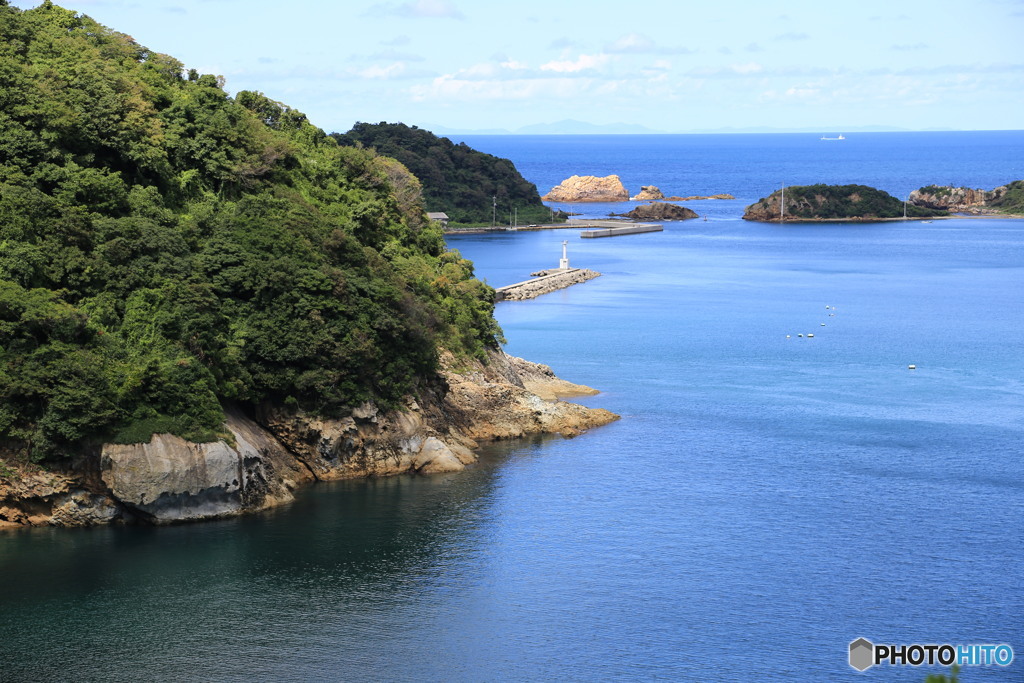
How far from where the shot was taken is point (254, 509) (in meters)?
45.6

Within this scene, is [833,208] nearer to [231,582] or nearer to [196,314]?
[196,314]

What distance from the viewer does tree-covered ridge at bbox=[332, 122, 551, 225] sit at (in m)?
182

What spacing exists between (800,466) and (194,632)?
94.2 ft

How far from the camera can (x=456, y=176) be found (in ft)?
618

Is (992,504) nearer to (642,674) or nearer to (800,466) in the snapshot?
(800,466)

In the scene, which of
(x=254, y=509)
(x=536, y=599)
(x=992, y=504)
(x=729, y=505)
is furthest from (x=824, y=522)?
(x=254, y=509)

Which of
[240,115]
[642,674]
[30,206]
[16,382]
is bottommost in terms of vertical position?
[642,674]

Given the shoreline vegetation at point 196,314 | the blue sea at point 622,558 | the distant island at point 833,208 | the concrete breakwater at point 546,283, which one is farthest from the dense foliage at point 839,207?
the shoreline vegetation at point 196,314

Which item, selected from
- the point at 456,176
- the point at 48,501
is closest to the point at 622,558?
the point at 48,501

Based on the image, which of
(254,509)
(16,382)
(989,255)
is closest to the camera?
(16,382)

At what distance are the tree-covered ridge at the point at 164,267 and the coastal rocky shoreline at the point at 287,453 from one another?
96 cm

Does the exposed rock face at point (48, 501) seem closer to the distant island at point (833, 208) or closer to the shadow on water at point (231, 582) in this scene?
the shadow on water at point (231, 582)

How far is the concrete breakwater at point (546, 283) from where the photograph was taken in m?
112

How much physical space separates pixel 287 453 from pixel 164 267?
900cm
